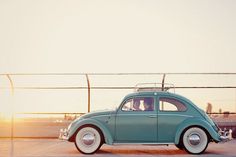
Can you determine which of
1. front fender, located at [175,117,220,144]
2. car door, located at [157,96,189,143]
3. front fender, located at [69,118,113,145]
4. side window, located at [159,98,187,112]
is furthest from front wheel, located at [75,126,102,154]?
front fender, located at [175,117,220,144]

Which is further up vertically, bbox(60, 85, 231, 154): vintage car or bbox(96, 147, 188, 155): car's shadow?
bbox(60, 85, 231, 154): vintage car

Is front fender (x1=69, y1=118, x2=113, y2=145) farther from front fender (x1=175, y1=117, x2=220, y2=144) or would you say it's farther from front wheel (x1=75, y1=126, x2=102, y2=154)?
front fender (x1=175, y1=117, x2=220, y2=144)

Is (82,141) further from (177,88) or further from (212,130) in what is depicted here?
(177,88)

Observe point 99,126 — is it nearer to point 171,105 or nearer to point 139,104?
point 139,104

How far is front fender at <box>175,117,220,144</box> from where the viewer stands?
43.3 ft

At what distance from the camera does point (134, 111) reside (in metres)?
13.7

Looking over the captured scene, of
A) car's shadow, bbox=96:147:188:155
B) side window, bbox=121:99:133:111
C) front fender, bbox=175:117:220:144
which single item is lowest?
car's shadow, bbox=96:147:188:155

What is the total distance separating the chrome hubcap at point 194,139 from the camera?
522 inches

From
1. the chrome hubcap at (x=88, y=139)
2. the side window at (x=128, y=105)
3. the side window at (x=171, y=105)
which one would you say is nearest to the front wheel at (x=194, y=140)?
the side window at (x=171, y=105)

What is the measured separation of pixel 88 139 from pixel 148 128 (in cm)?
152

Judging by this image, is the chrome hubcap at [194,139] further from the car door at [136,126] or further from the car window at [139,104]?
the car window at [139,104]

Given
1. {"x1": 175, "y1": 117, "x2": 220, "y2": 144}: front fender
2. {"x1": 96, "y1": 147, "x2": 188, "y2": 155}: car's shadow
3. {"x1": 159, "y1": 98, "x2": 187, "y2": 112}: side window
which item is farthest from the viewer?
{"x1": 96, "y1": 147, "x2": 188, "y2": 155}: car's shadow

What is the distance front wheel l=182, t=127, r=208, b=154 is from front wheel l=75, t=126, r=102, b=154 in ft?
6.98

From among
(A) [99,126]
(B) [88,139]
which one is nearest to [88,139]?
(B) [88,139]
